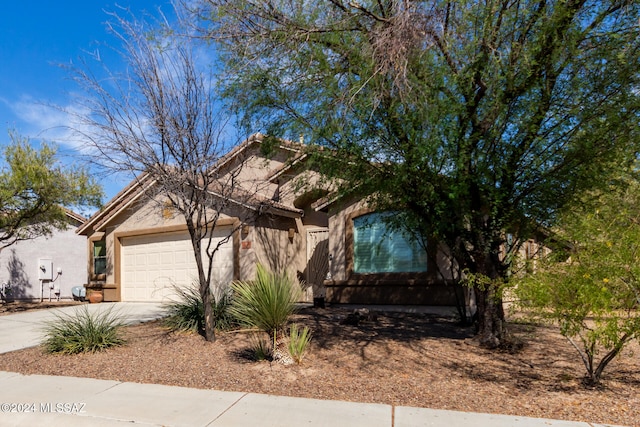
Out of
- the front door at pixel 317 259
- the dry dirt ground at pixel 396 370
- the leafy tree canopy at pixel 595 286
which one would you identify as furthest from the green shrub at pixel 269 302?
the front door at pixel 317 259

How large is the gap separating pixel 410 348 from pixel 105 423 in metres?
4.77

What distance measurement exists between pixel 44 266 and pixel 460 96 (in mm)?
21875

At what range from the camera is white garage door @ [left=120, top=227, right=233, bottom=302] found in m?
14.3

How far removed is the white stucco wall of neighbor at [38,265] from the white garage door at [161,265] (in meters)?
7.52

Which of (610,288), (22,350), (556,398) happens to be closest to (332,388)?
(556,398)

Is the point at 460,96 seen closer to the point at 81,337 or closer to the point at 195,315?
the point at 195,315

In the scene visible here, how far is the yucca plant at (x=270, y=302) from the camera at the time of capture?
23.7ft

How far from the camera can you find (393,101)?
284 inches

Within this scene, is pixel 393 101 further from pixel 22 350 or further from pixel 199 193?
pixel 22 350

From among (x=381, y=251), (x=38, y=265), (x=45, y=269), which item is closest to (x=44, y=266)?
(x=45, y=269)

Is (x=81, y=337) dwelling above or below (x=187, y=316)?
below

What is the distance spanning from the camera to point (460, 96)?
7422mm

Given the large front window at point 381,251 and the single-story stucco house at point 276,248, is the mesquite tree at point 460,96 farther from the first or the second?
the large front window at point 381,251

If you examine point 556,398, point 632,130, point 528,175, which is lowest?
point 556,398
